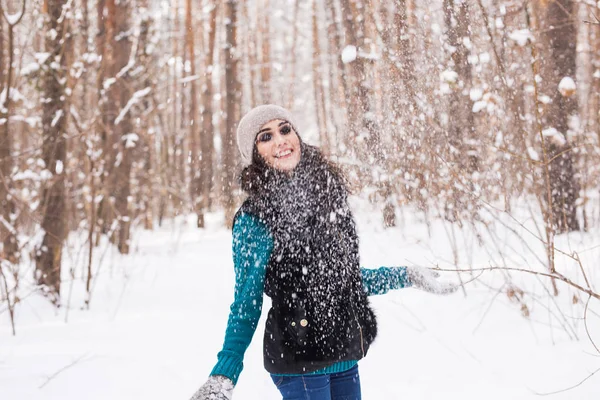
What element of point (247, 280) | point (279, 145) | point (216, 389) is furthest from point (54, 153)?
point (216, 389)

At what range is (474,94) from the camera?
4.14 m

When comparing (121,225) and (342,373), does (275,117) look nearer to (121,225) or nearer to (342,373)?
(342,373)

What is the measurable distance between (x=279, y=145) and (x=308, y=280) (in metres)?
0.54

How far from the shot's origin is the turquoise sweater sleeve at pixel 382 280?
6.11ft

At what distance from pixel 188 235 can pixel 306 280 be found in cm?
1202

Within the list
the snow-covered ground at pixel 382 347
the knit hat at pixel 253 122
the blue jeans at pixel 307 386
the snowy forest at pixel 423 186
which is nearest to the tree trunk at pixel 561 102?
the snowy forest at pixel 423 186

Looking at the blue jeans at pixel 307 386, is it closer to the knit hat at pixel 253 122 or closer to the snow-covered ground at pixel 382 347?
the knit hat at pixel 253 122

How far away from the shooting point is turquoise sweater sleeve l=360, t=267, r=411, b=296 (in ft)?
6.11

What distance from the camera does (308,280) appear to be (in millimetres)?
1624

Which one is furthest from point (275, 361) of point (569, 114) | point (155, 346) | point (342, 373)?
point (569, 114)

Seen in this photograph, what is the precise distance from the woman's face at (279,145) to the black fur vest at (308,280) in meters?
0.05

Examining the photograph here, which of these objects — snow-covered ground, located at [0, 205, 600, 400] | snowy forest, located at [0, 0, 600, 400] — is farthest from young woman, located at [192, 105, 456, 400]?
snow-covered ground, located at [0, 205, 600, 400]

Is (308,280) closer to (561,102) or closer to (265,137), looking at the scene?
(265,137)

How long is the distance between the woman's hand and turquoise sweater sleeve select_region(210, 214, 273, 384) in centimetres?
58
